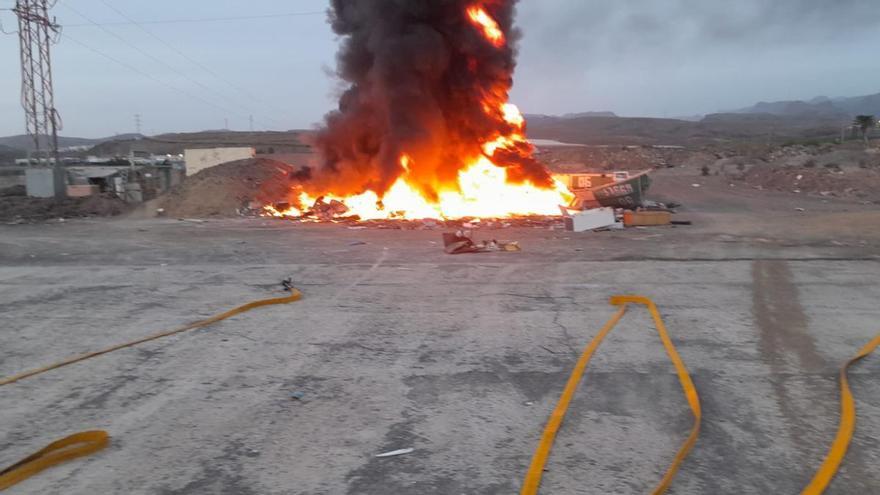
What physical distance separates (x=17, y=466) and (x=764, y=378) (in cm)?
502

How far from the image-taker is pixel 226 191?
71.9 feet

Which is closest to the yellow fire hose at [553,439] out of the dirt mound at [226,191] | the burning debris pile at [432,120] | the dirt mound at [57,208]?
the burning debris pile at [432,120]

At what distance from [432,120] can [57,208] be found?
41.4ft

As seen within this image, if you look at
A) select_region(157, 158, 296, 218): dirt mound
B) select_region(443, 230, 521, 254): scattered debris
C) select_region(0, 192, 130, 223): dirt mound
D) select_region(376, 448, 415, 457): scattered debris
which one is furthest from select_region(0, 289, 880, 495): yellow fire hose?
select_region(0, 192, 130, 223): dirt mound

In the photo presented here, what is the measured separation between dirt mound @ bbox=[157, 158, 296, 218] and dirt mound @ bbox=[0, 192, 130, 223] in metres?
1.58

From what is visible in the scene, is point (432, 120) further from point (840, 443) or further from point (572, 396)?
point (840, 443)

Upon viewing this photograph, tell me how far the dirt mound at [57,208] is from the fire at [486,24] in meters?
13.0

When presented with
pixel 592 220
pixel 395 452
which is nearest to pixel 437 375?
pixel 395 452

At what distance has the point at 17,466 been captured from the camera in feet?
12.1

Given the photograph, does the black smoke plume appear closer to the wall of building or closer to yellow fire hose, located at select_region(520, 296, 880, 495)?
the wall of building

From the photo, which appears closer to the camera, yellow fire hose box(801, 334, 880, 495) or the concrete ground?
yellow fire hose box(801, 334, 880, 495)

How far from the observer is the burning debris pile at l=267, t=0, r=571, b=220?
61.3 feet

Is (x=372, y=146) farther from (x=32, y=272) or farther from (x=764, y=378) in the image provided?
(x=764, y=378)

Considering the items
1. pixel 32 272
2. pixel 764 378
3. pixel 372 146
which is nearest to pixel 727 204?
pixel 372 146
